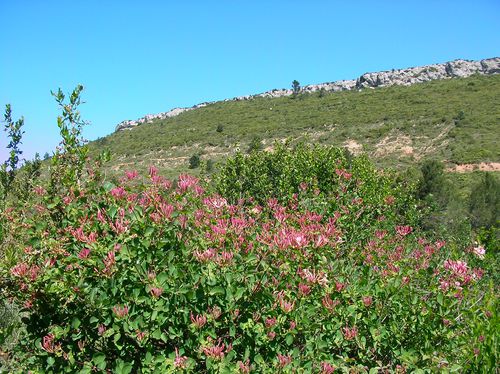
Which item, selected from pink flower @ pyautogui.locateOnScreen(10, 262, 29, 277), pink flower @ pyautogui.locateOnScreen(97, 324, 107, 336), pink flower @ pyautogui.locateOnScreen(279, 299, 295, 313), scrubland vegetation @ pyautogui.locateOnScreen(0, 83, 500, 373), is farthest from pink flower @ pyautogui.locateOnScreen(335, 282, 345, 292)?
pink flower @ pyautogui.locateOnScreen(10, 262, 29, 277)

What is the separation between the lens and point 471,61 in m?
78.0

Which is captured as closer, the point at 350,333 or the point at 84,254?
the point at 84,254

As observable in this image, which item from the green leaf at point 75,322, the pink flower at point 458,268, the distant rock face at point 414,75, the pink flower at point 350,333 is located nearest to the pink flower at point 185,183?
the green leaf at point 75,322

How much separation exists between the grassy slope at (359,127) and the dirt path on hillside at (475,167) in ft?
1.65

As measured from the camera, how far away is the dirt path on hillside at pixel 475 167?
2762 cm

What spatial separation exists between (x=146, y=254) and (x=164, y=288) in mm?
237

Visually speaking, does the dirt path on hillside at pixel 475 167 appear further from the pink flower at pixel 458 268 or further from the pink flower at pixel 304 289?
the pink flower at pixel 304 289

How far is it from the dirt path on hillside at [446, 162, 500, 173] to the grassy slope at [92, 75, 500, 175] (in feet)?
1.65

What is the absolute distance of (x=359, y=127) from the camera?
136 ft

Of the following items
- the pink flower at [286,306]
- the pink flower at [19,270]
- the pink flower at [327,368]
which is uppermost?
the pink flower at [19,270]

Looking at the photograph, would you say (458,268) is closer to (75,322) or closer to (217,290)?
(217,290)

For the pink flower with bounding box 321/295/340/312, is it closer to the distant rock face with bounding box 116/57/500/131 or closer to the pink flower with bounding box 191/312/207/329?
the pink flower with bounding box 191/312/207/329

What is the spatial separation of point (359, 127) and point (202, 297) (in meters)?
41.2

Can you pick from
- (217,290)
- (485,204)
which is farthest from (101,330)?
(485,204)
